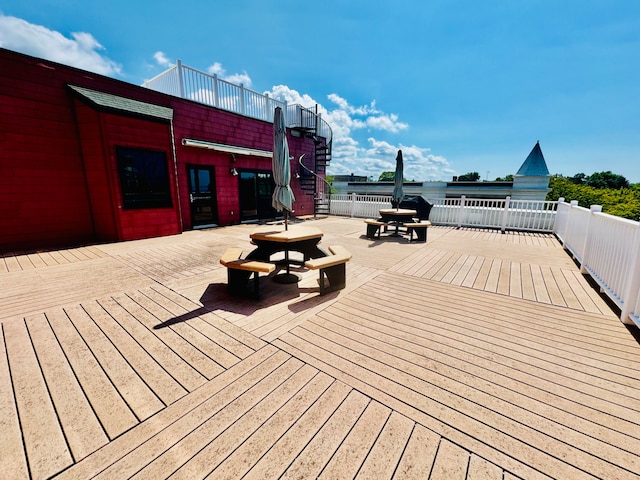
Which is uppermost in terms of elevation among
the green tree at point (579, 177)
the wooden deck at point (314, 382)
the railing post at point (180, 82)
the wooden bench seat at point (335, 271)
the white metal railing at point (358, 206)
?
the green tree at point (579, 177)

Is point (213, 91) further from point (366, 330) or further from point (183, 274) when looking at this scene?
point (366, 330)

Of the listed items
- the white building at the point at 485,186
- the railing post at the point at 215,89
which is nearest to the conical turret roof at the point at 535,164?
the white building at the point at 485,186

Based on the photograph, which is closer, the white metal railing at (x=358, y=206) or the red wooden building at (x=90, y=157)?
the red wooden building at (x=90, y=157)

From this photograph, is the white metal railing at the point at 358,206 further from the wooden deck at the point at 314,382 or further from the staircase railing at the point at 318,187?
the wooden deck at the point at 314,382

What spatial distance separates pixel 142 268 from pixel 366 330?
3.90 meters

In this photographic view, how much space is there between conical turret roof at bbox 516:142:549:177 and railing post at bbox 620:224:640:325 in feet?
58.0

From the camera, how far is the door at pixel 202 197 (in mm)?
7918

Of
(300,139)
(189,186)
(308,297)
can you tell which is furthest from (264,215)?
(308,297)

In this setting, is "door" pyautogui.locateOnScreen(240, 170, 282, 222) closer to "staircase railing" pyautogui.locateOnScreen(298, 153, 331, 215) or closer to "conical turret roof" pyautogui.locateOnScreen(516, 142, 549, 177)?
"staircase railing" pyautogui.locateOnScreen(298, 153, 331, 215)

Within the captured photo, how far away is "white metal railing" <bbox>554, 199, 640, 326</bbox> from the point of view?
2.55 metres

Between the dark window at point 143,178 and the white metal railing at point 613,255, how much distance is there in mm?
8707

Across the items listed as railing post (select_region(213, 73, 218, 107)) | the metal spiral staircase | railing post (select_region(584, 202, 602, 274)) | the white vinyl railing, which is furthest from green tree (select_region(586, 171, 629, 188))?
railing post (select_region(213, 73, 218, 107))

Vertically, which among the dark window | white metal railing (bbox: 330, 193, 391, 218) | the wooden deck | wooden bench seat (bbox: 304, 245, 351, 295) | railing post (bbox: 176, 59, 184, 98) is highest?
railing post (bbox: 176, 59, 184, 98)

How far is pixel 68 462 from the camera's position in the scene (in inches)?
48.2
